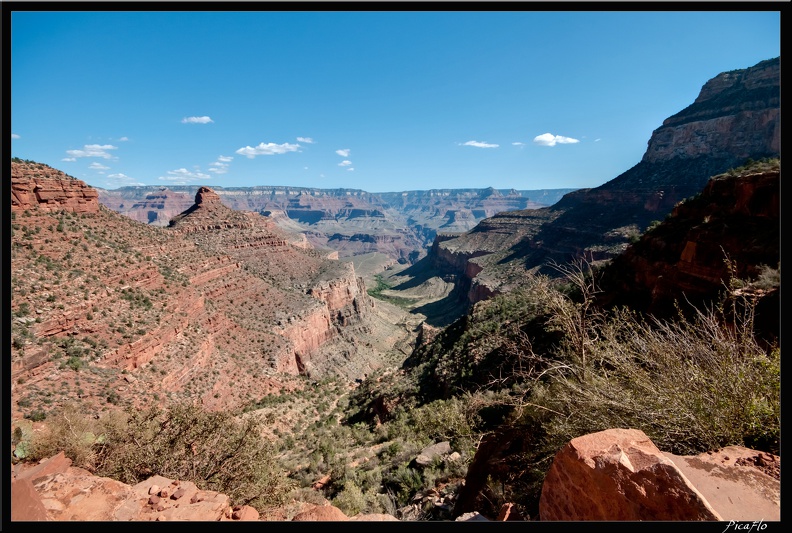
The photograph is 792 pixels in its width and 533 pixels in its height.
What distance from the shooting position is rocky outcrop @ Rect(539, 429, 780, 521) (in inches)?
124

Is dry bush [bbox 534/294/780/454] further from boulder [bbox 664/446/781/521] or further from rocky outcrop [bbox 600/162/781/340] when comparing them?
rocky outcrop [bbox 600/162/781/340]

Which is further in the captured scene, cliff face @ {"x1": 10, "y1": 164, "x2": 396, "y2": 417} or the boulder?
cliff face @ {"x1": 10, "y1": 164, "x2": 396, "y2": 417}

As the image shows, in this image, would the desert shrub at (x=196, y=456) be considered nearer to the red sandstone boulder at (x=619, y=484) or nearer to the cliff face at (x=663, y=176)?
the red sandstone boulder at (x=619, y=484)

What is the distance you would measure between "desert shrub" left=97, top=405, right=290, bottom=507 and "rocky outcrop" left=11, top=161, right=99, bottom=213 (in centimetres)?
2018

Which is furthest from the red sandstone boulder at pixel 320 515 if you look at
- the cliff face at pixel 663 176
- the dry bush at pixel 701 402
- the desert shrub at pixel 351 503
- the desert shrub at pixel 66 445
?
the cliff face at pixel 663 176

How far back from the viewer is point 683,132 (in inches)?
2388

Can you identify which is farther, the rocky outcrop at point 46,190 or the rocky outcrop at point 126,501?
the rocky outcrop at point 46,190

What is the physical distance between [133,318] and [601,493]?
23.0 m

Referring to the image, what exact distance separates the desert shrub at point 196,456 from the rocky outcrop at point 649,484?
6315 mm

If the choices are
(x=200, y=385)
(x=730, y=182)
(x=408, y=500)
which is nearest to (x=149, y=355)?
(x=200, y=385)

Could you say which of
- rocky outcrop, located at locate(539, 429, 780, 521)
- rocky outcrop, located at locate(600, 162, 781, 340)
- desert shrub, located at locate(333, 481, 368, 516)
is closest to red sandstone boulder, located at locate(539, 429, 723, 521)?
rocky outcrop, located at locate(539, 429, 780, 521)
